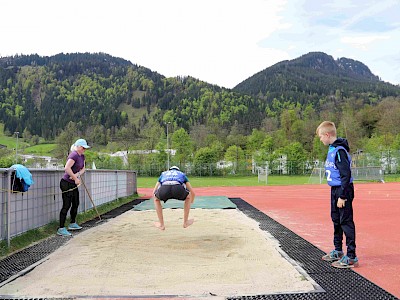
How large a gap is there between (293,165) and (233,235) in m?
52.1

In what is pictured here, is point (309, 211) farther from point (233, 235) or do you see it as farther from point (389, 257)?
point (389, 257)

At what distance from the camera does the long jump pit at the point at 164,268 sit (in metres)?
3.77

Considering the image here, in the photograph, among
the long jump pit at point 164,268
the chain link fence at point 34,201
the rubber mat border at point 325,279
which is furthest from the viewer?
the chain link fence at point 34,201

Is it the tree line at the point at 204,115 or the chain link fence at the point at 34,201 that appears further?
the tree line at the point at 204,115

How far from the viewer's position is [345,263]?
15.5 ft

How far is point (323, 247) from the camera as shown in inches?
241

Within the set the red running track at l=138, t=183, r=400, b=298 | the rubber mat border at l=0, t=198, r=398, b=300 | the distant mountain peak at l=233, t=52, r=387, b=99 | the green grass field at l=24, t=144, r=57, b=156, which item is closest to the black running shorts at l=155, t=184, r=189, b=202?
the rubber mat border at l=0, t=198, r=398, b=300

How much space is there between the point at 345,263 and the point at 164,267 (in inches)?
83.3

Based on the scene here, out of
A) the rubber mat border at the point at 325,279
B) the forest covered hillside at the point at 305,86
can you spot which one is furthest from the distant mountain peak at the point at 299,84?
the rubber mat border at the point at 325,279

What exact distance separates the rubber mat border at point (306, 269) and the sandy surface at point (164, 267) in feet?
0.54

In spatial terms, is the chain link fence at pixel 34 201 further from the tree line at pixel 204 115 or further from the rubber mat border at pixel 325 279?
the tree line at pixel 204 115

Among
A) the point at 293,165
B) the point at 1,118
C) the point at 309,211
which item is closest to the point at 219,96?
the point at 1,118

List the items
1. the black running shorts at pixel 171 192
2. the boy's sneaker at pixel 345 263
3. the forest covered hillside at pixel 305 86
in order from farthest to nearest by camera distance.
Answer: the forest covered hillside at pixel 305 86 < the black running shorts at pixel 171 192 < the boy's sneaker at pixel 345 263

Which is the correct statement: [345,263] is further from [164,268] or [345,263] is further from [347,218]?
[164,268]
